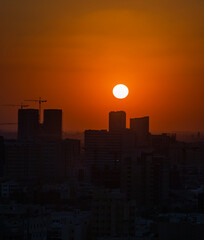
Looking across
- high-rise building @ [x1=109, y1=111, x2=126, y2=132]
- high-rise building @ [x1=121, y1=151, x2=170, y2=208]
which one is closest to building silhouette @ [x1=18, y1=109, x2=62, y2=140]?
high-rise building @ [x1=109, y1=111, x2=126, y2=132]

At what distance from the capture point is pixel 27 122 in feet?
149

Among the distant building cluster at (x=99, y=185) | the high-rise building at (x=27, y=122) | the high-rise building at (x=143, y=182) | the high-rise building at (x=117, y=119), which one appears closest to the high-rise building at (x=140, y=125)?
the distant building cluster at (x=99, y=185)

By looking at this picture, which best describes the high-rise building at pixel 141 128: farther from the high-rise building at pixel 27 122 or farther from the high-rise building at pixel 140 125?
the high-rise building at pixel 27 122

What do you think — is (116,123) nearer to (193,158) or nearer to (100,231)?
(193,158)

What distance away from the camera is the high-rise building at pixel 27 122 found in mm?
45000

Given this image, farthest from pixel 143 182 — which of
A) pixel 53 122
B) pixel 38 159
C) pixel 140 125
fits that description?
pixel 53 122

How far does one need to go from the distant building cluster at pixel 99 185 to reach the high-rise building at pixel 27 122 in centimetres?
6

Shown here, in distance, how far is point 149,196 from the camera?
23.0 metres

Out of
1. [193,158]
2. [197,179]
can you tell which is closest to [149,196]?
[197,179]

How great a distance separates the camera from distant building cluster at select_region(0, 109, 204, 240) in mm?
13672

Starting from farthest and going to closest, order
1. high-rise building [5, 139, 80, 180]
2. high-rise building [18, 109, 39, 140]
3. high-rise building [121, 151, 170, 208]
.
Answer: high-rise building [18, 109, 39, 140] < high-rise building [5, 139, 80, 180] < high-rise building [121, 151, 170, 208]

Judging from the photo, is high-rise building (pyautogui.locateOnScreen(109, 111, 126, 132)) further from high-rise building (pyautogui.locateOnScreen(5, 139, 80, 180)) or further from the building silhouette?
high-rise building (pyautogui.locateOnScreen(5, 139, 80, 180))

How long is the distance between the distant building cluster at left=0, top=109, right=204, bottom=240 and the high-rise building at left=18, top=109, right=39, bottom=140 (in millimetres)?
62

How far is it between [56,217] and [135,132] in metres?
25.0
